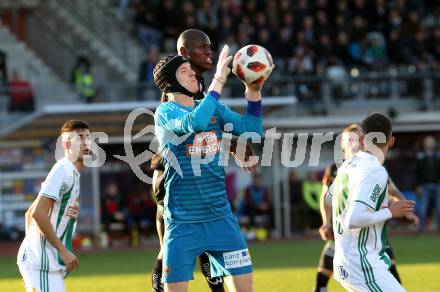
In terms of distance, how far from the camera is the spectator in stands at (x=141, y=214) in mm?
21312

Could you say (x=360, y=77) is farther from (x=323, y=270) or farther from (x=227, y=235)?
(x=227, y=235)

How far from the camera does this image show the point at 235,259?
23.9ft

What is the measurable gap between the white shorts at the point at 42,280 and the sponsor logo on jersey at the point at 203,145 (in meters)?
1.33

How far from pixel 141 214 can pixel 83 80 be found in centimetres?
298

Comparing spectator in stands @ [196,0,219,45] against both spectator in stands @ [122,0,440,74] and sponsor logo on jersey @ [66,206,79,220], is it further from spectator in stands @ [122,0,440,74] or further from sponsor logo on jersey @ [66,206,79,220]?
sponsor logo on jersey @ [66,206,79,220]

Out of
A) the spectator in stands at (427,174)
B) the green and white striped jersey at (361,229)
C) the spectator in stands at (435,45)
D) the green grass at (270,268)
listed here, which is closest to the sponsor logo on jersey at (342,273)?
the green and white striped jersey at (361,229)

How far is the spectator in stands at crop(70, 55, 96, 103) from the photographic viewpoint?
20.7m

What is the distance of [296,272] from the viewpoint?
14016 mm

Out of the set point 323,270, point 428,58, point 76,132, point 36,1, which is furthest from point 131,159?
point 76,132

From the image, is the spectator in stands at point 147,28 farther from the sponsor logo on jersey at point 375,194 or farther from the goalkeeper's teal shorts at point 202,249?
the sponsor logo on jersey at point 375,194

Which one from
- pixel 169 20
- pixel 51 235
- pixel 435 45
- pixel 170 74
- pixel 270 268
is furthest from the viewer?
pixel 435 45

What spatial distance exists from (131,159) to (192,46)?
14.0m

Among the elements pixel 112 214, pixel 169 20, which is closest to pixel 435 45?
pixel 169 20

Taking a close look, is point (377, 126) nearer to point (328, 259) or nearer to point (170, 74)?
point (170, 74)
